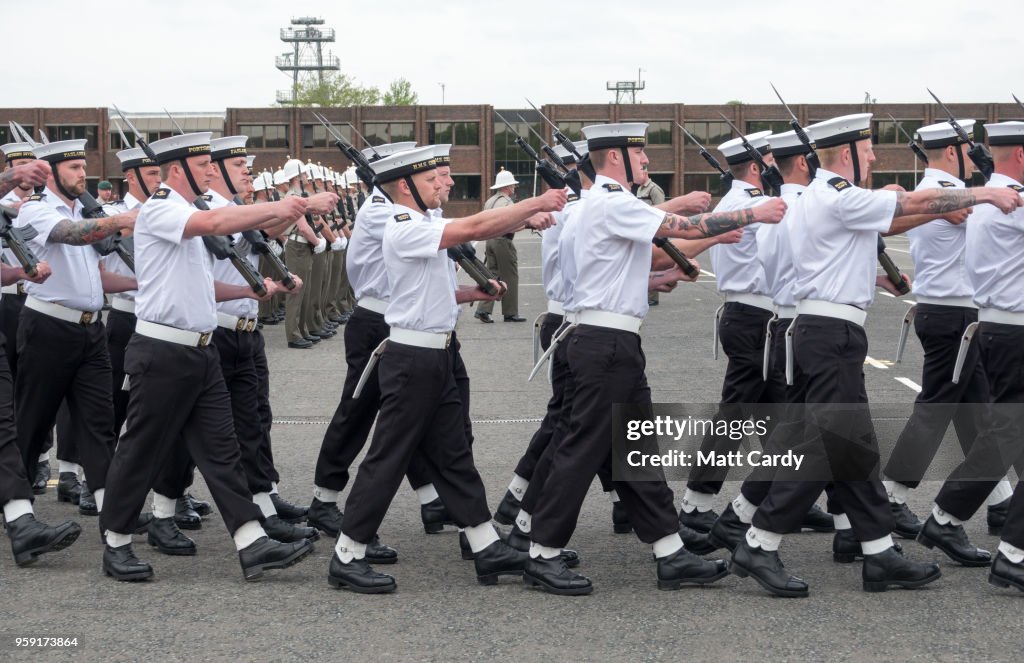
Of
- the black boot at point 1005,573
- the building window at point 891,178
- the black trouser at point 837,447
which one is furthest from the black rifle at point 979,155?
the building window at point 891,178

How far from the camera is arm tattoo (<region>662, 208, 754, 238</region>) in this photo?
6.36 m

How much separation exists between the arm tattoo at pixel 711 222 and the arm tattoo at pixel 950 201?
0.88m

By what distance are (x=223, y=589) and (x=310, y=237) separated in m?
3.70

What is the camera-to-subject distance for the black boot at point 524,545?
271 inches

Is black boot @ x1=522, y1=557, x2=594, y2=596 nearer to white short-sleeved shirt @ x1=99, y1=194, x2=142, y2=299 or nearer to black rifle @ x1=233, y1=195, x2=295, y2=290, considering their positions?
black rifle @ x1=233, y1=195, x2=295, y2=290

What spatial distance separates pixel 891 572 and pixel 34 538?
165 inches

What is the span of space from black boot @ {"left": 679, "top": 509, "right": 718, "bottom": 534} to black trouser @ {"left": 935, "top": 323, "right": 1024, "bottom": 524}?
1.31 m

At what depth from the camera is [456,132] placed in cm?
7981

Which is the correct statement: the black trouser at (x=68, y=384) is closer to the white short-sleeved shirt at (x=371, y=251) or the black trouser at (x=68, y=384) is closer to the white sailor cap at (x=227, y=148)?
the white sailor cap at (x=227, y=148)

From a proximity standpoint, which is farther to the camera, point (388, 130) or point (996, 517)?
point (388, 130)

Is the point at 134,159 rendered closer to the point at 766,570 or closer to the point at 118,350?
the point at 118,350

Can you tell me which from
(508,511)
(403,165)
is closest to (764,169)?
(508,511)

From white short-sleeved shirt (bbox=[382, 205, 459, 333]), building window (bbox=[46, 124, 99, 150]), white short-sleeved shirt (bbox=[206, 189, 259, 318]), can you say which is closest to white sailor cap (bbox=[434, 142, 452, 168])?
white short-sleeved shirt (bbox=[382, 205, 459, 333])

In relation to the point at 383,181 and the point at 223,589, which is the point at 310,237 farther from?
the point at 223,589
